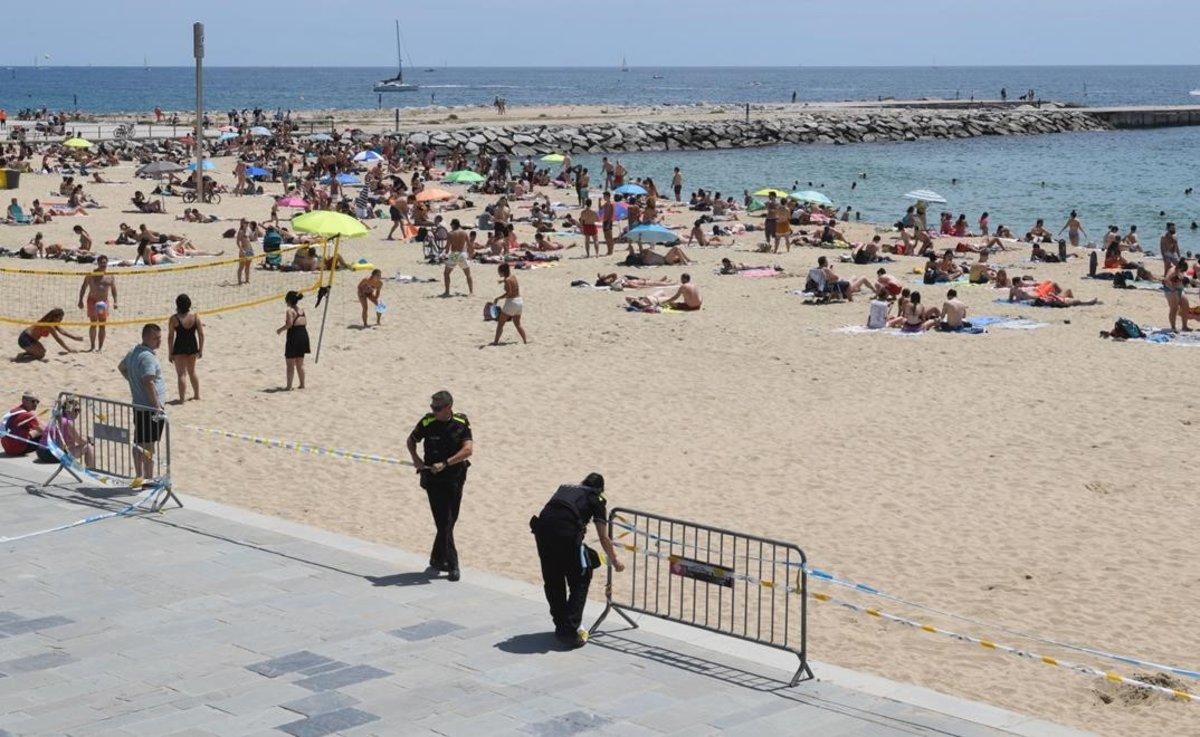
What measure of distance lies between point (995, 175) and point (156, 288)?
152 ft

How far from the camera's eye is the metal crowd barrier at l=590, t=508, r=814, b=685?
8539 mm

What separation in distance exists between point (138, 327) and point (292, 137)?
4550cm

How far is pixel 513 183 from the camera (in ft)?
144

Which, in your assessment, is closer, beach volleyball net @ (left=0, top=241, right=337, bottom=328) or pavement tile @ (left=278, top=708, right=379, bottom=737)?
pavement tile @ (left=278, top=708, right=379, bottom=737)

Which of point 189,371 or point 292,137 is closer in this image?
point 189,371

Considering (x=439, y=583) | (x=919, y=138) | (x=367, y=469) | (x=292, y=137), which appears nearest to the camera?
(x=439, y=583)

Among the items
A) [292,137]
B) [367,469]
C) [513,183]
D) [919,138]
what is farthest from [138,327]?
[919,138]

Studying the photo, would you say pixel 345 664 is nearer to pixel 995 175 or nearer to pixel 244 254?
pixel 244 254

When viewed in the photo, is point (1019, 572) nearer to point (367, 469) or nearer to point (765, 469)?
point (765, 469)

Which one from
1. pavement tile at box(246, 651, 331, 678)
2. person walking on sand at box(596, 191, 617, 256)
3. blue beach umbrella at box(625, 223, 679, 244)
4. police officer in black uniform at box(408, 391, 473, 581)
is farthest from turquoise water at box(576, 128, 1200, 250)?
pavement tile at box(246, 651, 331, 678)

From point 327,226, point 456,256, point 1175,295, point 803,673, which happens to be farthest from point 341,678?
point 1175,295

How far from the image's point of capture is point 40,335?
18.5 meters

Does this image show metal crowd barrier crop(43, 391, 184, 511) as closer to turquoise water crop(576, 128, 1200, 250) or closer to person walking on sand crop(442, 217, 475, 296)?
person walking on sand crop(442, 217, 475, 296)

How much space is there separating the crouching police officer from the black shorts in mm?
4602
